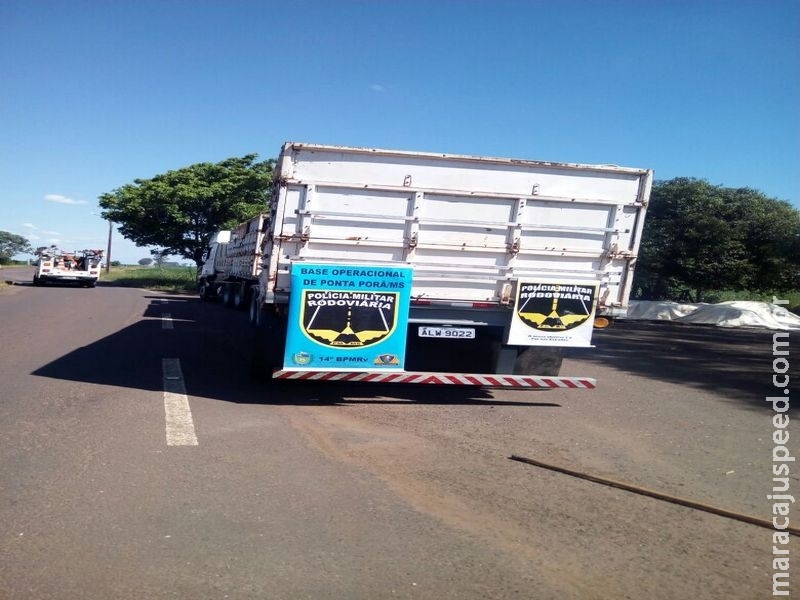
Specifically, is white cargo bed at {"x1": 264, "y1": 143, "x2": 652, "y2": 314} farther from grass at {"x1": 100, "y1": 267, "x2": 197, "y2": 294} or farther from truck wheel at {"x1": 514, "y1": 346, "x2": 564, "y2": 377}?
grass at {"x1": 100, "y1": 267, "x2": 197, "y2": 294}

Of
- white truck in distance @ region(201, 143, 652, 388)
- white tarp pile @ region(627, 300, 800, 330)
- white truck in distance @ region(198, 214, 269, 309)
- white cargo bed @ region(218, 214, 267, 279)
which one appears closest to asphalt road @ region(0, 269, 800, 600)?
white truck in distance @ region(201, 143, 652, 388)


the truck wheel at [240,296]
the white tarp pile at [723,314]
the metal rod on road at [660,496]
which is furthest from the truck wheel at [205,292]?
the metal rod on road at [660,496]

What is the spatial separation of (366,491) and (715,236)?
28637 millimetres

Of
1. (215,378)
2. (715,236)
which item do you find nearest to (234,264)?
(215,378)

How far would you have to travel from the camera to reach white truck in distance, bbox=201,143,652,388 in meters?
7.60

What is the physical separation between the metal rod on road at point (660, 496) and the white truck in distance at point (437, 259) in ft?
6.82

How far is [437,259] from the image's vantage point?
317 inches

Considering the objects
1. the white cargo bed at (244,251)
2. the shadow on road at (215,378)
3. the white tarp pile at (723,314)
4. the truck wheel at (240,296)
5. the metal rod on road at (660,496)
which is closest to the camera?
the metal rod on road at (660,496)

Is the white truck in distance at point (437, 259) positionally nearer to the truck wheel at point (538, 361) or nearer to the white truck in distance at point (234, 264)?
the truck wheel at point (538, 361)

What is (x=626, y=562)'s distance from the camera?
13.5 ft

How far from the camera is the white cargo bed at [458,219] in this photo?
25.3ft

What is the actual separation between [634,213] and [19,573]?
282 inches

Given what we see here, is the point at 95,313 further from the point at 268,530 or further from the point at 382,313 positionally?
the point at 268,530

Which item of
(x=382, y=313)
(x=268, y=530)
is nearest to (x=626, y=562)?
(x=268, y=530)
